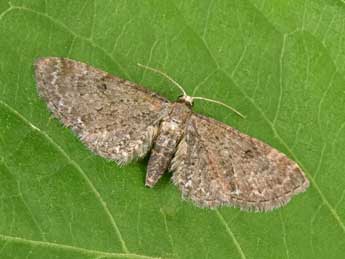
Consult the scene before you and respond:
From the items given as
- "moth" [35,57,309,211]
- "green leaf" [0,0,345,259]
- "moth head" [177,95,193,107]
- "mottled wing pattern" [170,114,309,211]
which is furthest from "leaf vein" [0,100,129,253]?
"moth head" [177,95,193,107]

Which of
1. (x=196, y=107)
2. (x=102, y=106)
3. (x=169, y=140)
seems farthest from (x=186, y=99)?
(x=102, y=106)

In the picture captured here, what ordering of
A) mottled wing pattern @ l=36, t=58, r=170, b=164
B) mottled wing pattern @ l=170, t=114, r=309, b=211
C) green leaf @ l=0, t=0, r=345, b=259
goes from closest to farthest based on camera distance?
green leaf @ l=0, t=0, r=345, b=259 → mottled wing pattern @ l=36, t=58, r=170, b=164 → mottled wing pattern @ l=170, t=114, r=309, b=211

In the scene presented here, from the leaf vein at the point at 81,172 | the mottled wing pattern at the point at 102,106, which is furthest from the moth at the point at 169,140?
the leaf vein at the point at 81,172

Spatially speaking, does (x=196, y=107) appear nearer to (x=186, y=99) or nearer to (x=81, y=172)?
(x=186, y=99)

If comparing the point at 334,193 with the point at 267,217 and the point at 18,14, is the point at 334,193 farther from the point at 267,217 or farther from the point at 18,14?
the point at 18,14

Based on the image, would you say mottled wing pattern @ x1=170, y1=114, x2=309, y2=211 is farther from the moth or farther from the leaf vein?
the leaf vein

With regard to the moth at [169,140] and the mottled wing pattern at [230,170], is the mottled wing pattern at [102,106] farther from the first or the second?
the mottled wing pattern at [230,170]

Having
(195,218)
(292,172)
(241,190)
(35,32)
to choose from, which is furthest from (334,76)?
(35,32)
